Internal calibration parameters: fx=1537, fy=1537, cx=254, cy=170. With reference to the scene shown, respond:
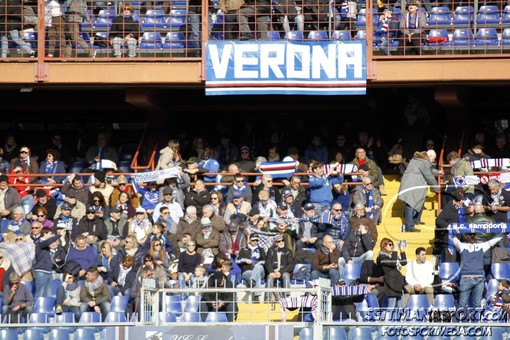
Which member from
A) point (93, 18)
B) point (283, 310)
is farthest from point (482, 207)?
point (93, 18)

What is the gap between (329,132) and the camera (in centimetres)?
2664

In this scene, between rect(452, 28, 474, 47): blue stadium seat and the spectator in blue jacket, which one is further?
the spectator in blue jacket

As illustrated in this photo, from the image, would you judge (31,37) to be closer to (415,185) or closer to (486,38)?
(415,185)

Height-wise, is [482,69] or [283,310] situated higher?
[482,69]

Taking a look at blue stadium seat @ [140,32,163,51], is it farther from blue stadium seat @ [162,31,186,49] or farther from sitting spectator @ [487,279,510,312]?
sitting spectator @ [487,279,510,312]

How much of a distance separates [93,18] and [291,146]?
403 centimetres

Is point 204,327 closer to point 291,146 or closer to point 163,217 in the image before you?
point 163,217

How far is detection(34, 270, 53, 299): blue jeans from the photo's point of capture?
22.7 metres

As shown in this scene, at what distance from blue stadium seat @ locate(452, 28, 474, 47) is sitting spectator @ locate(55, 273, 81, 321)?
7322mm

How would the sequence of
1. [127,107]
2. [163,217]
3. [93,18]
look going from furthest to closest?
[127,107]
[93,18]
[163,217]

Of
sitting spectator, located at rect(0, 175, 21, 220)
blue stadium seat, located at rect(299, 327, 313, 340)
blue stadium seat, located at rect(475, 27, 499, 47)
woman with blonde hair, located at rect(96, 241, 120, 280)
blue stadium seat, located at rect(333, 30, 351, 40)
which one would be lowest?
blue stadium seat, located at rect(299, 327, 313, 340)

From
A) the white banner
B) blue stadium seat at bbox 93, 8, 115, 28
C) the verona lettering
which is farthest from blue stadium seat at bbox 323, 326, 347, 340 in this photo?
blue stadium seat at bbox 93, 8, 115, 28

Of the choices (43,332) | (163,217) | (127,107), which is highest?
(127,107)

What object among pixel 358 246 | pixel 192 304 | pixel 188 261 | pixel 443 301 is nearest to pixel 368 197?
pixel 358 246
